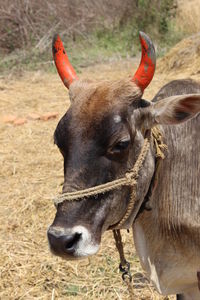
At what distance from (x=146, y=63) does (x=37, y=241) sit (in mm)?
2865

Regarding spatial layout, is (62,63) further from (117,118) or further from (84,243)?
(84,243)

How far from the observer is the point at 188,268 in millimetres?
3332

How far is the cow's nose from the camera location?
8.46ft

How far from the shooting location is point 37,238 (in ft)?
17.4

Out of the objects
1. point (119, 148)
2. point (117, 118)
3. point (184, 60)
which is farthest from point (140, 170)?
point (184, 60)

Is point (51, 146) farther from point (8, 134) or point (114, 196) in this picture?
point (114, 196)

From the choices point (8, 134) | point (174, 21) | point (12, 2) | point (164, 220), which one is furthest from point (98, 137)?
point (174, 21)

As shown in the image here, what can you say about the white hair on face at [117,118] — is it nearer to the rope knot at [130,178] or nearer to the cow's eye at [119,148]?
the cow's eye at [119,148]

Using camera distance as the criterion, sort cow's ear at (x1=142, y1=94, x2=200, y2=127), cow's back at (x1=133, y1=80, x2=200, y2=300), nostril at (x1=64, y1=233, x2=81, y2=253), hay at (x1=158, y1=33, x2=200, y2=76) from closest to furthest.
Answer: nostril at (x1=64, y1=233, x2=81, y2=253)
cow's ear at (x1=142, y1=94, x2=200, y2=127)
cow's back at (x1=133, y1=80, x2=200, y2=300)
hay at (x1=158, y1=33, x2=200, y2=76)

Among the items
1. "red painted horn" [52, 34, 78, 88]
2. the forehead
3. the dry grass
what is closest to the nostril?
the forehead

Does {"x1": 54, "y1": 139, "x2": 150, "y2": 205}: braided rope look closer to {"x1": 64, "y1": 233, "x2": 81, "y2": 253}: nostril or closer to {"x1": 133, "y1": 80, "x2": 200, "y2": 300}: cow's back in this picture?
{"x1": 64, "y1": 233, "x2": 81, "y2": 253}: nostril

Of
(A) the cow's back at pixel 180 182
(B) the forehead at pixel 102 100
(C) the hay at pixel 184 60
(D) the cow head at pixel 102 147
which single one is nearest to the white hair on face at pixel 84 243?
(D) the cow head at pixel 102 147

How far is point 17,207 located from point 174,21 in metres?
11.2

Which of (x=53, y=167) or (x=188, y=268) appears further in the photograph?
(x=53, y=167)
